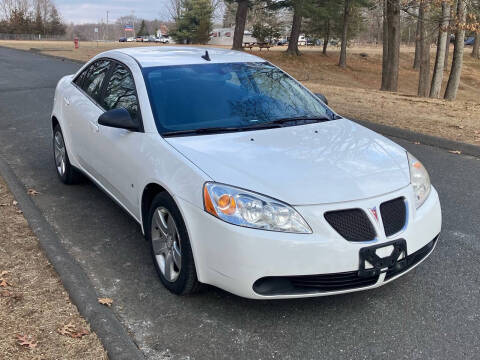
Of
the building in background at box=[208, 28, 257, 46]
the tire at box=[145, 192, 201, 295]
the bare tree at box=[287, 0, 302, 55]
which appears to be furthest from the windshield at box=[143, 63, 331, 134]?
the building in background at box=[208, 28, 257, 46]

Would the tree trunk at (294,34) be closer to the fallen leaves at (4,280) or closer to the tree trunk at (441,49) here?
the tree trunk at (441,49)

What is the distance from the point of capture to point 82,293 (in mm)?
3523

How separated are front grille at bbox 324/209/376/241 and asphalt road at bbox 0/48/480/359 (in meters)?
0.62

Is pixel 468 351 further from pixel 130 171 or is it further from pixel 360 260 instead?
pixel 130 171

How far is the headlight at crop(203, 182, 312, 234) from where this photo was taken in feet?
9.87

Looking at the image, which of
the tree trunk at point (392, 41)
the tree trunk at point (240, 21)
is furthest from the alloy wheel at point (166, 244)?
the tree trunk at point (240, 21)

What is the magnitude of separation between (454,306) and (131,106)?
286cm

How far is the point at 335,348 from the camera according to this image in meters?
3.04

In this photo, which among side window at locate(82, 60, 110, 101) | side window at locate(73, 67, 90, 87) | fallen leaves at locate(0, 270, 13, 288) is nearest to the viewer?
fallen leaves at locate(0, 270, 13, 288)

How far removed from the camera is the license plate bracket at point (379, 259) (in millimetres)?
3055

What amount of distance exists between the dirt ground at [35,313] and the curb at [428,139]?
6084 mm

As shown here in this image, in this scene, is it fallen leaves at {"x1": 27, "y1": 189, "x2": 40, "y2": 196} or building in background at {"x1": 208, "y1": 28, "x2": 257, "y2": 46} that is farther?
building in background at {"x1": 208, "y1": 28, "x2": 257, "y2": 46}

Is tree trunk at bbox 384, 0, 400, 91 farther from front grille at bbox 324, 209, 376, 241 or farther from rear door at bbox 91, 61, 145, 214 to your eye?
front grille at bbox 324, 209, 376, 241

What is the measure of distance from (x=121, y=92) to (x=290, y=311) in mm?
2445
